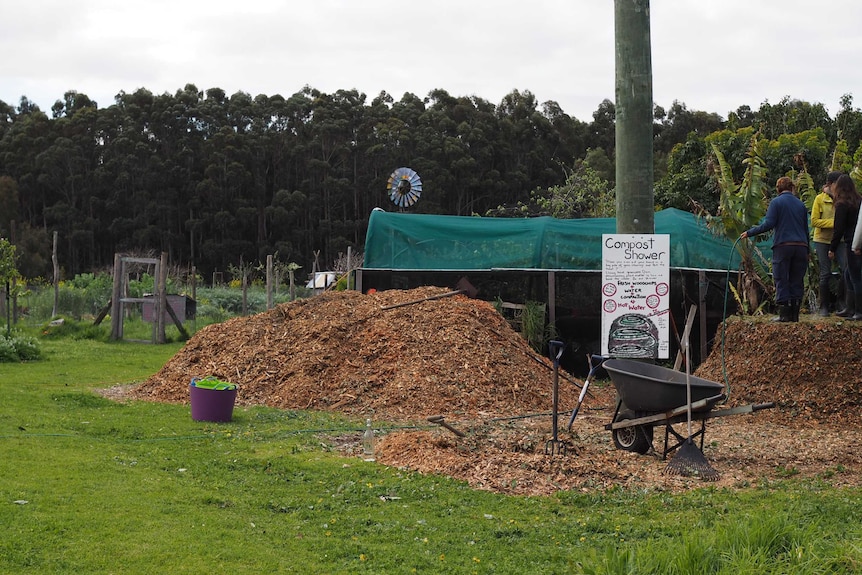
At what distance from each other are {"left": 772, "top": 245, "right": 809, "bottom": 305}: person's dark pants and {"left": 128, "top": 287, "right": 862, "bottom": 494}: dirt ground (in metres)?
0.38

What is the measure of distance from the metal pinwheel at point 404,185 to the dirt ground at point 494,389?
36.3 metres

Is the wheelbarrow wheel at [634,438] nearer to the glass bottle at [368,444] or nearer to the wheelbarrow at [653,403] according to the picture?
the wheelbarrow at [653,403]

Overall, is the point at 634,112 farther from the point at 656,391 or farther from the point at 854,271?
the point at 854,271

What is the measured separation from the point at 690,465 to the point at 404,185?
147 feet

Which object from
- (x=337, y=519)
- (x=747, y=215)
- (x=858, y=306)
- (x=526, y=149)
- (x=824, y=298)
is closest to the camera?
(x=337, y=519)

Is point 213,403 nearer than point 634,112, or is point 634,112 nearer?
→ point 634,112

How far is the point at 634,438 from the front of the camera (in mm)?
8344

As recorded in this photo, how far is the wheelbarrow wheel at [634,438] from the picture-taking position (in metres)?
8.27

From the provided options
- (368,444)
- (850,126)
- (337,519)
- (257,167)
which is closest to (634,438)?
(368,444)

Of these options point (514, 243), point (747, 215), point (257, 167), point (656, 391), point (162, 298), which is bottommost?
point (656, 391)

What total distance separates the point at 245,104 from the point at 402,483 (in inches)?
2351

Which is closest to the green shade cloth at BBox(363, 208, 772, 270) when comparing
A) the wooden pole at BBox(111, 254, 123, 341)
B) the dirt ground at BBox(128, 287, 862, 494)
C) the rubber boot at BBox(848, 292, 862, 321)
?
the dirt ground at BBox(128, 287, 862, 494)

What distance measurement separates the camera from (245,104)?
209 ft

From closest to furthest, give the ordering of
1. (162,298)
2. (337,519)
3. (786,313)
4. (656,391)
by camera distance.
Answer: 1. (337,519)
2. (656,391)
3. (786,313)
4. (162,298)
